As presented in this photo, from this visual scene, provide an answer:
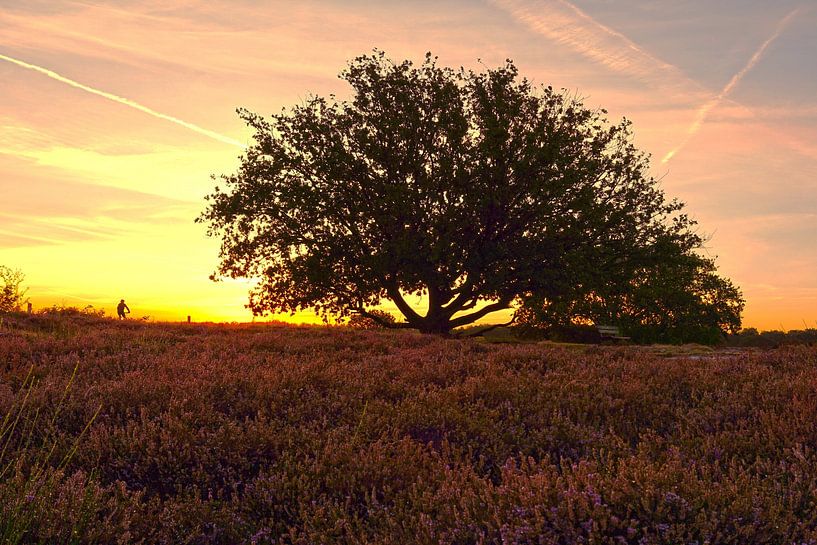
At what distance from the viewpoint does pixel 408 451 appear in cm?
538

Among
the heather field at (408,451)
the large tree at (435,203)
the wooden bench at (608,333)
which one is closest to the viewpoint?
the heather field at (408,451)

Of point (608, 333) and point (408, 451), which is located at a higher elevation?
point (608, 333)

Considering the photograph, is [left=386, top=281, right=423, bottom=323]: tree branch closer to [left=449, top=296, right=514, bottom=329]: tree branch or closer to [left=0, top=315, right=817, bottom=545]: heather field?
[left=449, top=296, right=514, bottom=329]: tree branch

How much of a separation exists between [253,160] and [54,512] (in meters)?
19.8

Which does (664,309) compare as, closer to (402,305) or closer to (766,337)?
(766,337)

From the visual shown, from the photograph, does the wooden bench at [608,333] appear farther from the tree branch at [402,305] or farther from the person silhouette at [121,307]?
the person silhouette at [121,307]

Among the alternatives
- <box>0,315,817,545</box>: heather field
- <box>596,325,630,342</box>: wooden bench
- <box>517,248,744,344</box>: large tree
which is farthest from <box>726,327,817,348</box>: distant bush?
<box>0,315,817,545</box>: heather field

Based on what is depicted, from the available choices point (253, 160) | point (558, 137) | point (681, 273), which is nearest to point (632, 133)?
point (558, 137)

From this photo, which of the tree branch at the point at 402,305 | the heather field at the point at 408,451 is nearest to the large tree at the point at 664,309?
the tree branch at the point at 402,305

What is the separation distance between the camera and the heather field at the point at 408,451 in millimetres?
3691

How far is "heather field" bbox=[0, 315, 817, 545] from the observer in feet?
12.1

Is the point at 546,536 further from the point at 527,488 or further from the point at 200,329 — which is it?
the point at 200,329

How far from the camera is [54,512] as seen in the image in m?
4.02

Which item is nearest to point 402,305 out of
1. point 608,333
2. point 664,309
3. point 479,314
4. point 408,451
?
point 479,314
